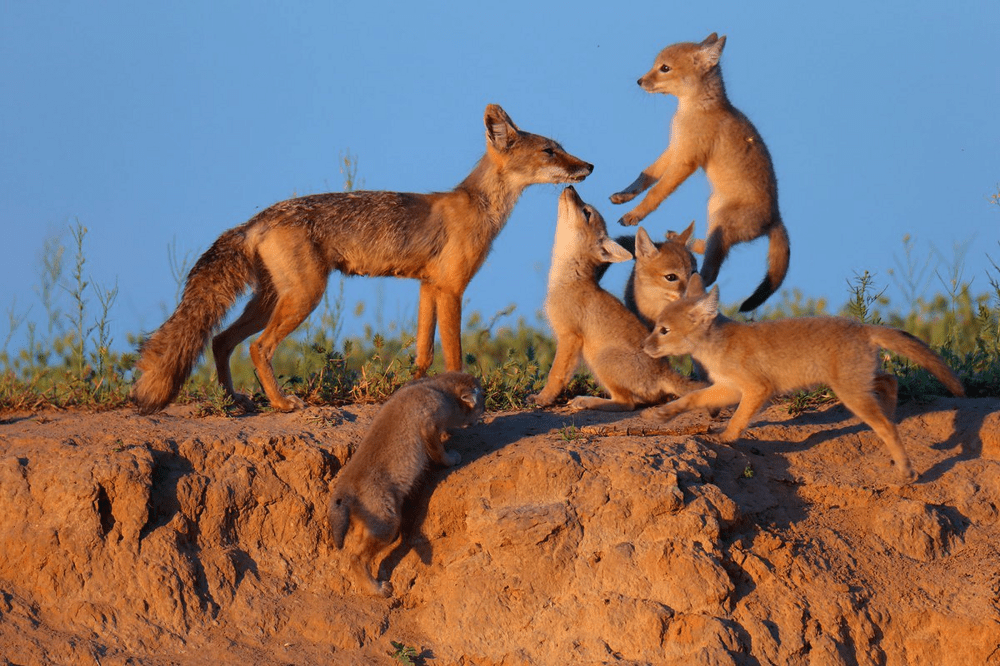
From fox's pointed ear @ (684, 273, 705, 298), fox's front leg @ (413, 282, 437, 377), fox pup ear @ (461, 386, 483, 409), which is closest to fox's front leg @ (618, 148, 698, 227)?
fox's pointed ear @ (684, 273, 705, 298)

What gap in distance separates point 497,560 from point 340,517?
2.93 ft

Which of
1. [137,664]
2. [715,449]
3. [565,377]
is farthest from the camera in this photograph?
[565,377]

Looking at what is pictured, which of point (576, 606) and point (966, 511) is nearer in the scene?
point (576, 606)

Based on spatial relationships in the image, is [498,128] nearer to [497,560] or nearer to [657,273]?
[657,273]

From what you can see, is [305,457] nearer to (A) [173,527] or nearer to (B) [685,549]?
(A) [173,527]

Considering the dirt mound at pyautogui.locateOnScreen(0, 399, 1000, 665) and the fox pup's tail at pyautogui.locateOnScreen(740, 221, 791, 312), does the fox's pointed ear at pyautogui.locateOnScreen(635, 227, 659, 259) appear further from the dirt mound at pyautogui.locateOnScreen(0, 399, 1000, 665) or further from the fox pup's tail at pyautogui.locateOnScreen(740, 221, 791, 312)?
the dirt mound at pyautogui.locateOnScreen(0, 399, 1000, 665)

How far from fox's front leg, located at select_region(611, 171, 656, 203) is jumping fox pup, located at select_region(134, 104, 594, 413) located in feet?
1.40

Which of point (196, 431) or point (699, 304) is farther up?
point (699, 304)

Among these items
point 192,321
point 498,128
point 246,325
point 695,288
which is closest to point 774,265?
point 695,288

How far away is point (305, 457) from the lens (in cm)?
596

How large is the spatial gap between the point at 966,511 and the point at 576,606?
2.60 metres

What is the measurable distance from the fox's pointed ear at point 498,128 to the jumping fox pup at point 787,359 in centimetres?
267

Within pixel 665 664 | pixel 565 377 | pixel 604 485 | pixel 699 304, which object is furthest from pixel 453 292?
pixel 665 664

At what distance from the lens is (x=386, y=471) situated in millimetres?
5625
